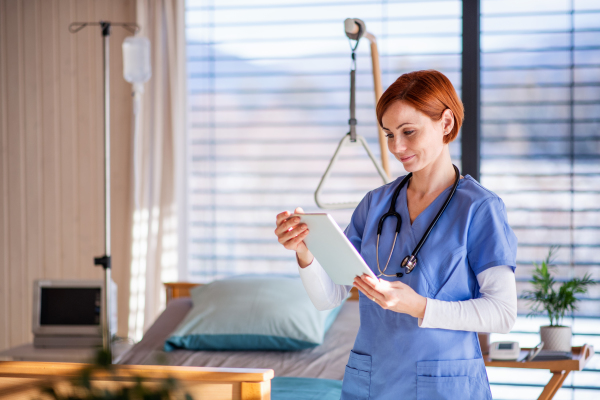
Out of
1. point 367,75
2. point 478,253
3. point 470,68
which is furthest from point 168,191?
point 478,253

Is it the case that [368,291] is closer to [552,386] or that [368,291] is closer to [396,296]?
[396,296]

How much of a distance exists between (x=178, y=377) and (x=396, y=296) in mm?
564

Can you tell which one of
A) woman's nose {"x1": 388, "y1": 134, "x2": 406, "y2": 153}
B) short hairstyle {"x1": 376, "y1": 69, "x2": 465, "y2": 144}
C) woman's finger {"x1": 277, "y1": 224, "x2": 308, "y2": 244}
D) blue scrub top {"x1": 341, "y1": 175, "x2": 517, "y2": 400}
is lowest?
blue scrub top {"x1": 341, "y1": 175, "x2": 517, "y2": 400}

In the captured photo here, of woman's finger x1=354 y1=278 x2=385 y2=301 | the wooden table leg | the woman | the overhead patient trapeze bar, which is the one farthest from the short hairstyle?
the wooden table leg

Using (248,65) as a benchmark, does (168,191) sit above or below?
below

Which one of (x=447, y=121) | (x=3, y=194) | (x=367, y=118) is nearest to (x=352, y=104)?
(x=447, y=121)

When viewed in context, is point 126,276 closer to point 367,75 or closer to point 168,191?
point 168,191

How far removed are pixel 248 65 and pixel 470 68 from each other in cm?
155

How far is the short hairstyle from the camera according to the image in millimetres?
1249

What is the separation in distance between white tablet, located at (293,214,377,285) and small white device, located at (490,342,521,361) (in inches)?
43.0

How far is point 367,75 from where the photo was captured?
10.3 feet

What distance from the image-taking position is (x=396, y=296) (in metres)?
1.11

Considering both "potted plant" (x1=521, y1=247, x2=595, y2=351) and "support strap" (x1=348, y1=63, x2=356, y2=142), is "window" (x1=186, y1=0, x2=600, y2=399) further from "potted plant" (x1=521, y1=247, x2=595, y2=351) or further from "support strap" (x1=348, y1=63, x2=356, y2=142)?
"support strap" (x1=348, y1=63, x2=356, y2=142)

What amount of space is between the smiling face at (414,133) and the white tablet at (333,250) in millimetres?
250
